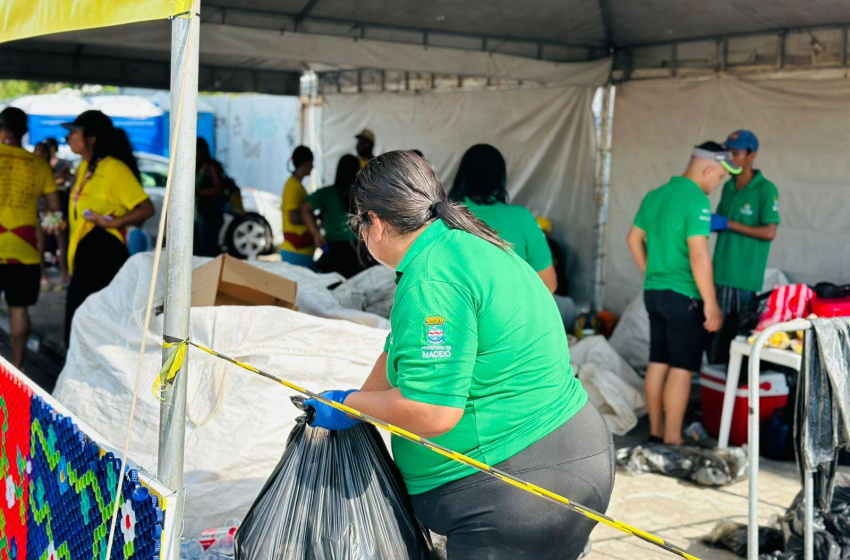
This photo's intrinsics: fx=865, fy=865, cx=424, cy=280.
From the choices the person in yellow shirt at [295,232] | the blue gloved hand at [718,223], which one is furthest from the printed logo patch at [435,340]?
the person in yellow shirt at [295,232]

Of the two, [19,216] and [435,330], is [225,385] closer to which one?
[435,330]

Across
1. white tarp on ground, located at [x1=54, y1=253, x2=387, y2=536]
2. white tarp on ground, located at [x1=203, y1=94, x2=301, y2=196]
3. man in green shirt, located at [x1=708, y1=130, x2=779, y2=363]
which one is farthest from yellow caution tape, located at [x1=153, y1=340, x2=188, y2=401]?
white tarp on ground, located at [x1=203, y1=94, x2=301, y2=196]

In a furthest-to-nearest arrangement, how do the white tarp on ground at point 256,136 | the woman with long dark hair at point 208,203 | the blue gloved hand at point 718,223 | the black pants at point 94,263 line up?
the white tarp on ground at point 256,136
the woman with long dark hair at point 208,203
the blue gloved hand at point 718,223
the black pants at point 94,263

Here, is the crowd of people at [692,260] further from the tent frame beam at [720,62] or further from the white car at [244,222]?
the white car at [244,222]

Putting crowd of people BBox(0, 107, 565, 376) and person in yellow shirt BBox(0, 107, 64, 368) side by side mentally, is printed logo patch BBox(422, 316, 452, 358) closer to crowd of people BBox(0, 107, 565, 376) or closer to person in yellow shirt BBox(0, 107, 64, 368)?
crowd of people BBox(0, 107, 565, 376)

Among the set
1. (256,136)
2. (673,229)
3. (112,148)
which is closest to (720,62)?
(673,229)

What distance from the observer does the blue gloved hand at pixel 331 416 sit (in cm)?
202

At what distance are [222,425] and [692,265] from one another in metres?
2.53

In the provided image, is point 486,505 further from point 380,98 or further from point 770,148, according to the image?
point 380,98

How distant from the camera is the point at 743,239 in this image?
5.35 m

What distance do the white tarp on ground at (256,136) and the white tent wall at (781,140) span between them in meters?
10.1

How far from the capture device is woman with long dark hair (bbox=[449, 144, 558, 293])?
3967 mm

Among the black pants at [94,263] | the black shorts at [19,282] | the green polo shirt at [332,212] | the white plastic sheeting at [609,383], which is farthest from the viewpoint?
the green polo shirt at [332,212]

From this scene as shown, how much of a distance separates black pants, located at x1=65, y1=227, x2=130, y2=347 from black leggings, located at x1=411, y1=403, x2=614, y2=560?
3.46m
